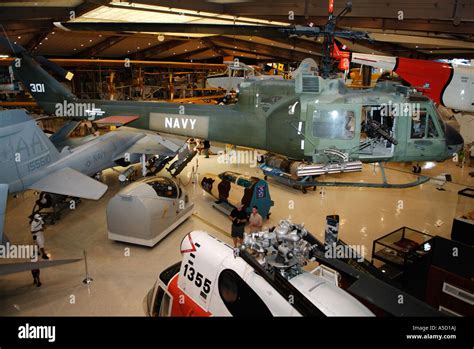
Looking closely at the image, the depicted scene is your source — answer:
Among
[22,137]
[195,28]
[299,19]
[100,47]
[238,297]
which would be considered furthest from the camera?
[100,47]

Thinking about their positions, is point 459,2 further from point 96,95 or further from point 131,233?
Answer: point 96,95

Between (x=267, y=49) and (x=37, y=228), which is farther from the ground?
(x=267, y=49)

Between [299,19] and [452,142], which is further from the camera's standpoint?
[299,19]

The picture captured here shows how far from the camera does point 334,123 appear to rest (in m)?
6.23

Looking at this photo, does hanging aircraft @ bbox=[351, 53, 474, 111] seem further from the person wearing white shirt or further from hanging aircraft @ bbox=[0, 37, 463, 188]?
the person wearing white shirt

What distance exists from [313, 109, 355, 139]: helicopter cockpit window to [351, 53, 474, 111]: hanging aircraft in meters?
3.58

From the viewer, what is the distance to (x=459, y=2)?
9273 mm

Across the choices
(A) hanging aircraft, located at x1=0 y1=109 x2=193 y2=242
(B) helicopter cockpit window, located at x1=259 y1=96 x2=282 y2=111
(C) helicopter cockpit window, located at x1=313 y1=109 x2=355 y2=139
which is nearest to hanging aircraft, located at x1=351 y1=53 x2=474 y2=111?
(B) helicopter cockpit window, located at x1=259 y1=96 x2=282 y2=111

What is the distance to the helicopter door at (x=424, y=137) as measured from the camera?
20.7 feet

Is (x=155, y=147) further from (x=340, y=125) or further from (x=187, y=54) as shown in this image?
(x=187, y=54)

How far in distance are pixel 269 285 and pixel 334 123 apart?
144 inches

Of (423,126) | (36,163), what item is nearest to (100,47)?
(36,163)

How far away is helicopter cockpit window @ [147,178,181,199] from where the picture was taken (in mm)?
9027

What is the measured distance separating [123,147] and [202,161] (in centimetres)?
493
